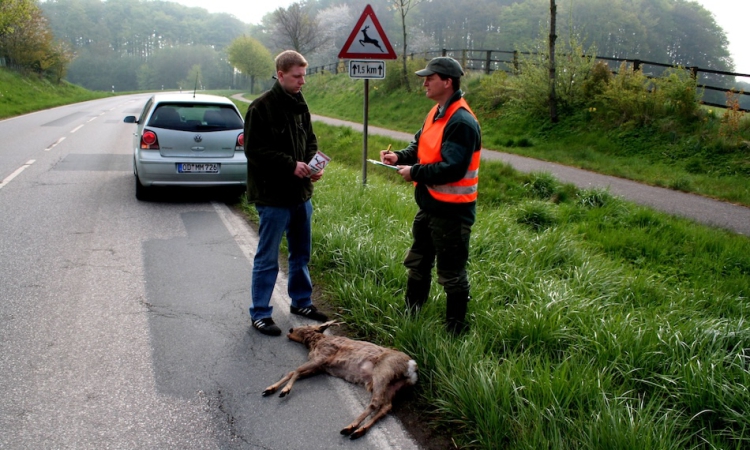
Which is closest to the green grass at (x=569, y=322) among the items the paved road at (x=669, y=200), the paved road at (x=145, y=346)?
the paved road at (x=145, y=346)

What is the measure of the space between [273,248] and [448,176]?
5.15ft

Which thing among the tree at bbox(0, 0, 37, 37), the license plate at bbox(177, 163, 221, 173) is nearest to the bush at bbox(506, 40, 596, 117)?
the license plate at bbox(177, 163, 221, 173)

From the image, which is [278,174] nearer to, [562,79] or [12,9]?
[562,79]

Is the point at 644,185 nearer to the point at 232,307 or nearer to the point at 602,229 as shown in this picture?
the point at 602,229

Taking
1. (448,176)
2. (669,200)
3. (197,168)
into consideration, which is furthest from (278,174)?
(669,200)

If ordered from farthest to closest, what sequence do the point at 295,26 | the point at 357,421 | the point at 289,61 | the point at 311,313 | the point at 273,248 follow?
the point at 295,26
the point at 311,313
the point at 273,248
the point at 289,61
the point at 357,421

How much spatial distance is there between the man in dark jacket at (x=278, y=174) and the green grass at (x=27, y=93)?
25.5 metres

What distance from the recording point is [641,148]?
12602 mm

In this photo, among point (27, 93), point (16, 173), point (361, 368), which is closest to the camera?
point (361, 368)

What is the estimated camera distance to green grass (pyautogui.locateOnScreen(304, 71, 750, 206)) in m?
10.1

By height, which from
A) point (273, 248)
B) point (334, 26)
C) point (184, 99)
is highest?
point (334, 26)

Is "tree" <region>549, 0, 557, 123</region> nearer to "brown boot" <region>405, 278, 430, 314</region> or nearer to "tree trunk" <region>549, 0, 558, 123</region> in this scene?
"tree trunk" <region>549, 0, 558, 123</region>

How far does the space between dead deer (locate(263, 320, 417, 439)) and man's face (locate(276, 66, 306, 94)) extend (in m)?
1.84

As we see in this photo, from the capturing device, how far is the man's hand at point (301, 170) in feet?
13.5
